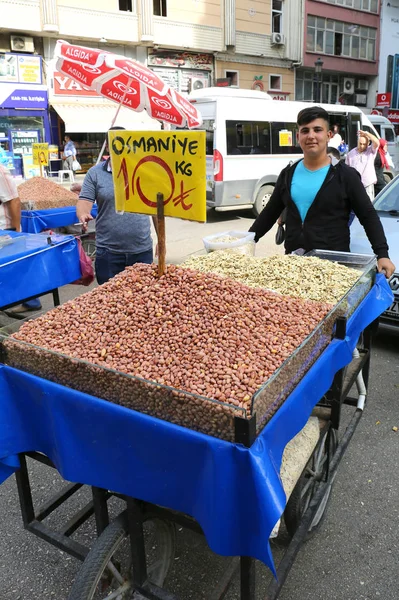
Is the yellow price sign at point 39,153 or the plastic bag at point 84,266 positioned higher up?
the yellow price sign at point 39,153

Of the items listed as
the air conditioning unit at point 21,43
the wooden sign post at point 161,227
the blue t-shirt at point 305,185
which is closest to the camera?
the wooden sign post at point 161,227

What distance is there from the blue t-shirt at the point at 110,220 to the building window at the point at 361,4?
3061cm

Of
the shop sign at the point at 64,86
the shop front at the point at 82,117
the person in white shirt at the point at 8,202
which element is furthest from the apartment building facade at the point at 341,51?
the person in white shirt at the point at 8,202

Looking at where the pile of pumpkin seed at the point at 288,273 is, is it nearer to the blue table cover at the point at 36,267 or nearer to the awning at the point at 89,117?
the blue table cover at the point at 36,267

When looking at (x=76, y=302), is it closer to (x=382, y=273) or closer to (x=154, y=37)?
(x=382, y=273)

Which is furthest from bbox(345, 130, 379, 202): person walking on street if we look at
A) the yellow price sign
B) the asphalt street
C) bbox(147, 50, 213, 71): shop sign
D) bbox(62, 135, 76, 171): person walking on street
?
bbox(147, 50, 213, 71): shop sign

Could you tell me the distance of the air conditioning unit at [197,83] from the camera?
78.0ft

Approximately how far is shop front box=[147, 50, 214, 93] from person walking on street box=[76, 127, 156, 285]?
67.0ft

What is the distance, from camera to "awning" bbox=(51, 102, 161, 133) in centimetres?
2008

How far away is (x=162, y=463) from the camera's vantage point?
164 cm

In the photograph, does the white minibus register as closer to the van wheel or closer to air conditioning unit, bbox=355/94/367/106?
the van wheel

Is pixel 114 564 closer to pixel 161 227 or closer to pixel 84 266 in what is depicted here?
pixel 161 227

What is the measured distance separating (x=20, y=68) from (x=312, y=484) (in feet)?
69.2

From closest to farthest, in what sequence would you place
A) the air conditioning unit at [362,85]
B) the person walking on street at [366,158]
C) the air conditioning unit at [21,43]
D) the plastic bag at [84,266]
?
1. the plastic bag at [84,266]
2. the person walking on street at [366,158]
3. the air conditioning unit at [21,43]
4. the air conditioning unit at [362,85]
